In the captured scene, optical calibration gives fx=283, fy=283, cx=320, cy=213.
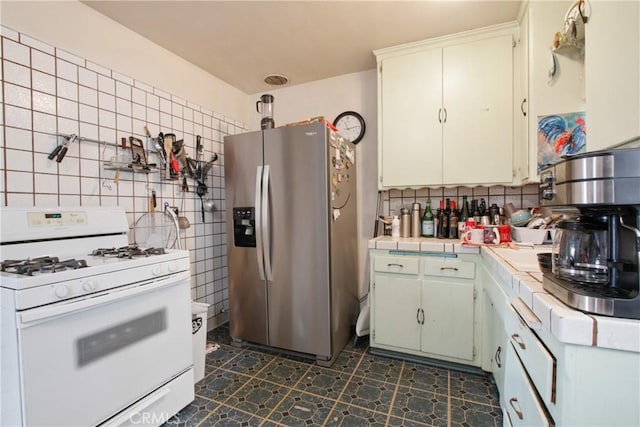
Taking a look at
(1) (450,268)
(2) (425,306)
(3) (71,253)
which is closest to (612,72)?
(1) (450,268)

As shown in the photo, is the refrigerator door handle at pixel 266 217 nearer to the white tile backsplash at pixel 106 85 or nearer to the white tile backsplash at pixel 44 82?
the white tile backsplash at pixel 106 85

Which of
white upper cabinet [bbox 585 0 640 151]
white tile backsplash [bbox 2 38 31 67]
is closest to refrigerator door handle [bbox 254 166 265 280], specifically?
white tile backsplash [bbox 2 38 31 67]

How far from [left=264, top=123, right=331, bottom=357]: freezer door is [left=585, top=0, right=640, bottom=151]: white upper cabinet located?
1.31m

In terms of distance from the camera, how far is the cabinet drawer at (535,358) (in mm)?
726

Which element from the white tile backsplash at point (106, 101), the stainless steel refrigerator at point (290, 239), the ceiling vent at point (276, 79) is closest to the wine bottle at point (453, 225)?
the stainless steel refrigerator at point (290, 239)

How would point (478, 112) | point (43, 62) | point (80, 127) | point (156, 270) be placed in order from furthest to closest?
point (478, 112) → point (80, 127) → point (43, 62) → point (156, 270)

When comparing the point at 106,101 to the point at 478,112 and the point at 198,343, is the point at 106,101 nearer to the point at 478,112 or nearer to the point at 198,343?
the point at 198,343

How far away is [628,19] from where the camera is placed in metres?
0.85

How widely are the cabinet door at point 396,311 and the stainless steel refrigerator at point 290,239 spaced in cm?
28

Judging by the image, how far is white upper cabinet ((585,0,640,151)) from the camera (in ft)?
2.71

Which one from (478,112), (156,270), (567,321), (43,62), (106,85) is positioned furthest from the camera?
(478,112)

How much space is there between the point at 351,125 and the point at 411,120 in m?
0.66

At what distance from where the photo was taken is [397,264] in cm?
200

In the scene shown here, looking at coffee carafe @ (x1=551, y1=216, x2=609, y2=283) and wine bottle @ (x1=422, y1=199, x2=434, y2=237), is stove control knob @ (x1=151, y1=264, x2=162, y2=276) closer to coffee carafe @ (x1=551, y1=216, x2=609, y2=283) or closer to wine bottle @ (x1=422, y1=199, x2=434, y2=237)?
coffee carafe @ (x1=551, y1=216, x2=609, y2=283)
